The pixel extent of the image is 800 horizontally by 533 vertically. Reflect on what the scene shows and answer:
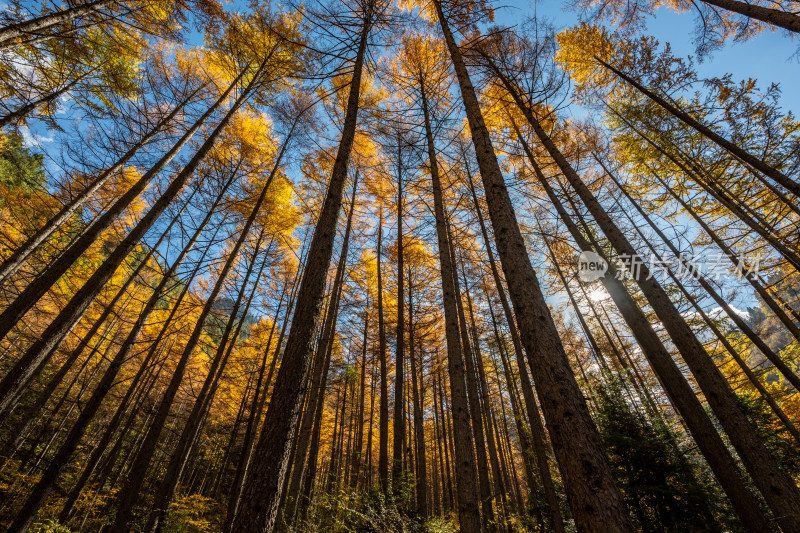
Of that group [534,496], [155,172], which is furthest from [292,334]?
[534,496]

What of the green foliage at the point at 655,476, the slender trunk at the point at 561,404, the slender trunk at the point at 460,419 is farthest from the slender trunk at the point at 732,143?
the slender trunk at the point at 460,419

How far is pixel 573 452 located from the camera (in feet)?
6.83

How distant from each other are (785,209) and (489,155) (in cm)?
1143

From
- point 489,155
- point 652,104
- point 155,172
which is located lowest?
point 489,155

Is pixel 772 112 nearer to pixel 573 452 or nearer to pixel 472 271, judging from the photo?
pixel 472 271

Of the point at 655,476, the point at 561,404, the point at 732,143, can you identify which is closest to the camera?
the point at 561,404

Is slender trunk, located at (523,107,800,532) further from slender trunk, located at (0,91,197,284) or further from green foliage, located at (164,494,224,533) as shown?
green foliage, located at (164,494,224,533)

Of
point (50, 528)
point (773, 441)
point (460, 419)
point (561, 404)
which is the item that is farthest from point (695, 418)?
point (50, 528)

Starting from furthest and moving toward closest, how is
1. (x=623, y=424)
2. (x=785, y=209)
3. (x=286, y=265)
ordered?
(x=286, y=265)
(x=785, y=209)
(x=623, y=424)

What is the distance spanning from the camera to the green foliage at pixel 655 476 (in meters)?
5.19

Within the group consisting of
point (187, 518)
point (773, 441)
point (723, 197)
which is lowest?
point (187, 518)

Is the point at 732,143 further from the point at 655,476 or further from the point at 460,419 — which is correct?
the point at 460,419

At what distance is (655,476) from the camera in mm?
5574

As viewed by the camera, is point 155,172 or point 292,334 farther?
point 155,172
